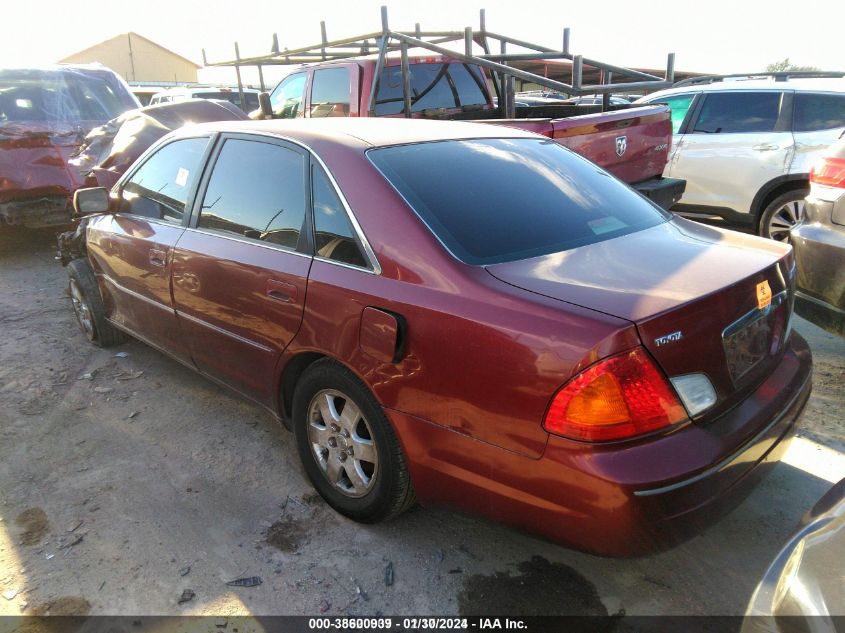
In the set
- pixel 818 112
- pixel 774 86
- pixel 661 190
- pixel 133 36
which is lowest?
pixel 661 190

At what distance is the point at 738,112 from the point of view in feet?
21.3

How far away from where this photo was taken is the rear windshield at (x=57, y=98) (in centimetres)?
716

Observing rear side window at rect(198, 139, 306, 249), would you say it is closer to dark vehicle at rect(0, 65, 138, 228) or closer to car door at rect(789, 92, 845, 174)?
dark vehicle at rect(0, 65, 138, 228)

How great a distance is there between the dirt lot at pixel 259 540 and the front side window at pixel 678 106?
162 inches

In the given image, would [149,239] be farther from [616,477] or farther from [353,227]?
[616,477]

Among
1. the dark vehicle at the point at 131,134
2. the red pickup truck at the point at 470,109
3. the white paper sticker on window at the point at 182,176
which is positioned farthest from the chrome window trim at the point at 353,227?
the dark vehicle at the point at 131,134

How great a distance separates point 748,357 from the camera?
2193 mm

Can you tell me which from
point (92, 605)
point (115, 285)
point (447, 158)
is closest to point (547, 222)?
point (447, 158)

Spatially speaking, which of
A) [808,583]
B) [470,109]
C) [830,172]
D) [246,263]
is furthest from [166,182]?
[470,109]

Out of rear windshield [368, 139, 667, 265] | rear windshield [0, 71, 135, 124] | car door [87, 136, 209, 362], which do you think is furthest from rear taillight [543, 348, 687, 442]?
rear windshield [0, 71, 135, 124]

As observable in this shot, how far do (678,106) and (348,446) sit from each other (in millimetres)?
6209

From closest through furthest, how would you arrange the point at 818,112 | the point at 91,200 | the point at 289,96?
the point at 91,200 → the point at 818,112 → the point at 289,96

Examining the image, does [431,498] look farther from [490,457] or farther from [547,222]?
[547,222]

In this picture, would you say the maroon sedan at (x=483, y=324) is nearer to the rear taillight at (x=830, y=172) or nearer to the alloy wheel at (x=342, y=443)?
the alloy wheel at (x=342, y=443)
